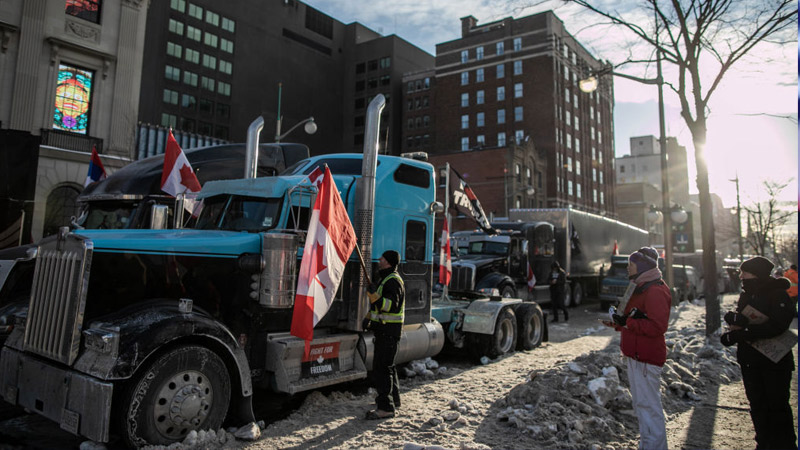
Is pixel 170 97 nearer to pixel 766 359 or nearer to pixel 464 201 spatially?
pixel 464 201

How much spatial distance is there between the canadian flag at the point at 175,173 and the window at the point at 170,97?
5589 cm

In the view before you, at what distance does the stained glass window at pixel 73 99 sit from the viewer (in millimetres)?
21922

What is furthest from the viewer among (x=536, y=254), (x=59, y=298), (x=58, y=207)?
(x=58, y=207)


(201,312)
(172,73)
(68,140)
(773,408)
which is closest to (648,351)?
(773,408)

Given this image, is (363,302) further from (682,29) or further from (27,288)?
(682,29)

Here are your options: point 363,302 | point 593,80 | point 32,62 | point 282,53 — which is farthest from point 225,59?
point 363,302

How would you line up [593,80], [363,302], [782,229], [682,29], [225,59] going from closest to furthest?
[363,302], [682,29], [593,80], [782,229], [225,59]

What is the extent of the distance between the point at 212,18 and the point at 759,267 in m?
69.7

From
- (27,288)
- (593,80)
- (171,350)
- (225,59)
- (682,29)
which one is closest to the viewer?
(171,350)

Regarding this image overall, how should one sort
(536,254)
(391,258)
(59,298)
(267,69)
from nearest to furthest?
(59,298), (391,258), (536,254), (267,69)

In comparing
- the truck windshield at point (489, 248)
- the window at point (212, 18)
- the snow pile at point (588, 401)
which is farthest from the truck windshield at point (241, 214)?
the window at point (212, 18)

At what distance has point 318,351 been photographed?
6074 millimetres

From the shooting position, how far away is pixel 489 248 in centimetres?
1772

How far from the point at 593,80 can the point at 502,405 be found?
31.6 ft
